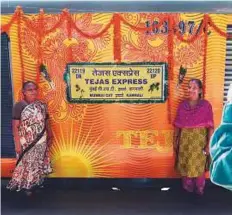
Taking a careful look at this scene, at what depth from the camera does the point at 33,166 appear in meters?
3.70

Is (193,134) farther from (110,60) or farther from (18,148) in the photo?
(18,148)

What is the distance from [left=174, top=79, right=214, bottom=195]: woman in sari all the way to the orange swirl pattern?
0.07 meters

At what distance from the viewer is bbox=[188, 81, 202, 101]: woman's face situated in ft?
11.4

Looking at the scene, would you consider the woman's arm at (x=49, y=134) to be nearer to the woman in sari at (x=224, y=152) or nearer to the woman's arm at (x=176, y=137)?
the woman's arm at (x=176, y=137)

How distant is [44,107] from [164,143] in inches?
47.3

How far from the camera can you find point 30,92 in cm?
358

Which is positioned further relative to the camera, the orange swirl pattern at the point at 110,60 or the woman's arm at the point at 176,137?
the woman's arm at the point at 176,137

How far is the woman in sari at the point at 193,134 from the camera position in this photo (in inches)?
138

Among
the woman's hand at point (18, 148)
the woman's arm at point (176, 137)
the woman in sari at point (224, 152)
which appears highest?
the woman in sari at point (224, 152)

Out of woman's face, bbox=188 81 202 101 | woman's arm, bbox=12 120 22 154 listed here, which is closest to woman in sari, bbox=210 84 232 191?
woman's face, bbox=188 81 202 101

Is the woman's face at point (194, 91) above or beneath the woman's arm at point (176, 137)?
above

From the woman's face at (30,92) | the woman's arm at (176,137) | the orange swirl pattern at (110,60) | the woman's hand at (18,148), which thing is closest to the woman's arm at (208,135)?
the orange swirl pattern at (110,60)

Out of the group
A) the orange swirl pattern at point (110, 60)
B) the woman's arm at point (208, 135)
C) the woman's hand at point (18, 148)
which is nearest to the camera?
the orange swirl pattern at point (110, 60)

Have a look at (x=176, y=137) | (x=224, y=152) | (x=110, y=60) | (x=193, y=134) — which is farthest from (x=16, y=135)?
(x=224, y=152)
